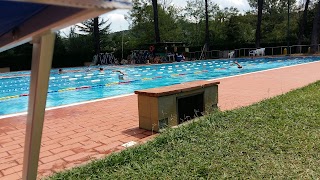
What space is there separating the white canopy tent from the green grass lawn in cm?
156

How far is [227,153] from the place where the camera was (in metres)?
3.07

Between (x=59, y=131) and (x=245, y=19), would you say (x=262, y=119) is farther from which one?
(x=245, y=19)

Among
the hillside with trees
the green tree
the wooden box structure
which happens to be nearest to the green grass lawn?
the wooden box structure

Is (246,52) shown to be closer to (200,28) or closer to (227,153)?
(200,28)

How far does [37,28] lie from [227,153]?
2524mm

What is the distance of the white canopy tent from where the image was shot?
0.80m

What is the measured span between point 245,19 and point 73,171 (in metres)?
36.0

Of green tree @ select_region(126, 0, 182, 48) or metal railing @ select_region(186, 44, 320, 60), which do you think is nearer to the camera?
metal railing @ select_region(186, 44, 320, 60)

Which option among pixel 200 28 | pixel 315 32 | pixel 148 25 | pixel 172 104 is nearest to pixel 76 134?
pixel 172 104

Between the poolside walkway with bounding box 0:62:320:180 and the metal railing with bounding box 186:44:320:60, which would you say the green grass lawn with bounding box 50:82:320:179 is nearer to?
the poolside walkway with bounding box 0:62:320:180

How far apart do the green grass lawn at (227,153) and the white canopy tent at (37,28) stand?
5.13 feet

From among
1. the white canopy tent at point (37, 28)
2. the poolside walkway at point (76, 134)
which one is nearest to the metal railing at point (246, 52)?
the poolside walkway at point (76, 134)

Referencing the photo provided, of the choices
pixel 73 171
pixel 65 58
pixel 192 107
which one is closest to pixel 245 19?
pixel 65 58

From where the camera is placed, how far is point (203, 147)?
3.24 meters
